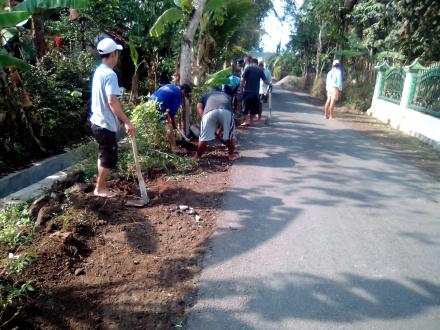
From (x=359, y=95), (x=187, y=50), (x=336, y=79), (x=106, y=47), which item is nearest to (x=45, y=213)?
(x=106, y=47)

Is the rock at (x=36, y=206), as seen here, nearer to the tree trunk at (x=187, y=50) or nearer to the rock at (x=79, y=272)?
the rock at (x=79, y=272)

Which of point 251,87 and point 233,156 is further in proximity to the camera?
point 251,87

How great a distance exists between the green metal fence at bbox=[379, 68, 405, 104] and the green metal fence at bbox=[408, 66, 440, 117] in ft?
3.85

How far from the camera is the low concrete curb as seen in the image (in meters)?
5.11

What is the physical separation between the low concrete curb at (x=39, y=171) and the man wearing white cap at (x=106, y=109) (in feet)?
5.06

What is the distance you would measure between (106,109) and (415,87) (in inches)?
374

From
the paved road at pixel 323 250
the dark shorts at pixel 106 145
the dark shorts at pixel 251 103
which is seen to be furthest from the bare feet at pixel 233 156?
the dark shorts at pixel 251 103

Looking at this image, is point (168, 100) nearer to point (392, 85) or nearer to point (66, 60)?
point (66, 60)

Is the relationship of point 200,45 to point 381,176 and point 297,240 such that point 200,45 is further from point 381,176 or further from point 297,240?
point 297,240

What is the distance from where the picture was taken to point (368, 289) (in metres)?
3.08

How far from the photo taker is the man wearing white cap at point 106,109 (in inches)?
163

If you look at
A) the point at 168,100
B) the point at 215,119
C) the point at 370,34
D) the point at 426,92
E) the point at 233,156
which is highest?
the point at 370,34

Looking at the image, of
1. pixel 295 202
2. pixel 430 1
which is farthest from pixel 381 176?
pixel 430 1

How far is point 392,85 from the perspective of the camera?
12594mm
